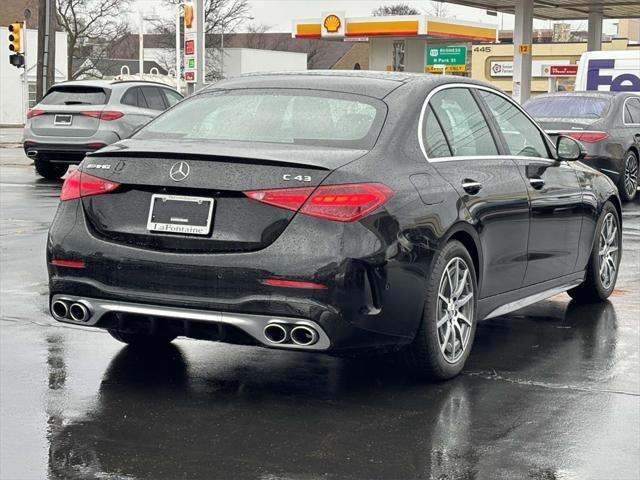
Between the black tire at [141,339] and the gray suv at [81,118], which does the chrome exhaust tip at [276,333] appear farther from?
the gray suv at [81,118]

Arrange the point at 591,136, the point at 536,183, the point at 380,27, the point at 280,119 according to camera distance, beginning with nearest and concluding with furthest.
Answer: the point at 280,119 → the point at 536,183 → the point at 591,136 → the point at 380,27

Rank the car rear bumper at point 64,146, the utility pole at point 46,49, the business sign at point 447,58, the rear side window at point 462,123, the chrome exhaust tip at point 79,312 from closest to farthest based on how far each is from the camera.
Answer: the chrome exhaust tip at point 79,312 < the rear side window at point 462,123 < the car rear bumper at point 64,146 < the utility pole at point 46,49 < the business sign at point 447,58

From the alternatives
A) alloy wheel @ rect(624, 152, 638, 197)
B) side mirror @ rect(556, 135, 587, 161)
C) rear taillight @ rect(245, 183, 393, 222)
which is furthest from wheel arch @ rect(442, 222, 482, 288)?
alloy wheel @ rect(624, 152, 638, 197)

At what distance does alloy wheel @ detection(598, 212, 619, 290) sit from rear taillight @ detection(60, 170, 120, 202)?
403 centimetres

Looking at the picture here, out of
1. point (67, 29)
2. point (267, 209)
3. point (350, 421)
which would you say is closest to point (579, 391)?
point (350, 421)

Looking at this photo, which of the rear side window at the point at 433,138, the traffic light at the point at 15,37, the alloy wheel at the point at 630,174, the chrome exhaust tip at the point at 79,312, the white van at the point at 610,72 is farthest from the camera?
the traffic light at the point at 15,37

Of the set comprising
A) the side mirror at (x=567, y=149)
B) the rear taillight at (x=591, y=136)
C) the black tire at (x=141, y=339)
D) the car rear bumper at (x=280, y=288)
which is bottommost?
the black tire at (x=141, y=339)

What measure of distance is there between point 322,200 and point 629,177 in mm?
14035

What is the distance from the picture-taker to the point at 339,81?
6574 millimetres

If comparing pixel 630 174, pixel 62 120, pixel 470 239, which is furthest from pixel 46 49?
pixel 470 239

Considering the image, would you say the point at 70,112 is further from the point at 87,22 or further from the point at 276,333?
the point at 87,22

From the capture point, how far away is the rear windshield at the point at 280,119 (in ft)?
20.0

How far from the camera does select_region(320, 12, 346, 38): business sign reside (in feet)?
186

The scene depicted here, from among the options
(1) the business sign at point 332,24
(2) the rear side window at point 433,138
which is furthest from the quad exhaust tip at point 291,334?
(1) the business sign at point 332,24
